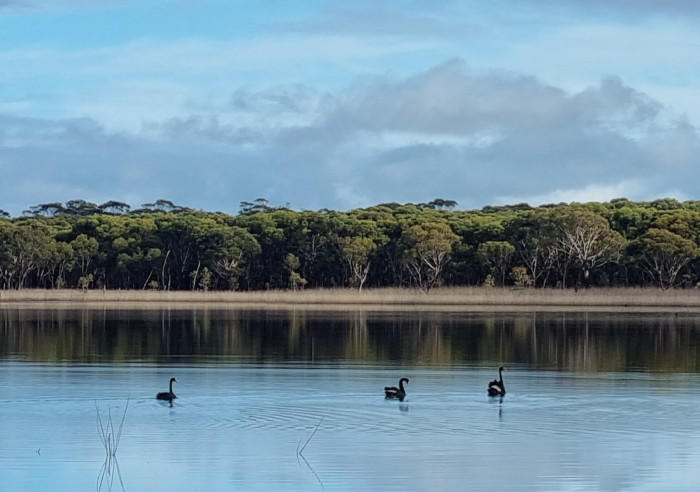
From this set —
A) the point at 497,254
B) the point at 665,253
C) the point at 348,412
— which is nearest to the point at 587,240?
Answer: the point at 665,253

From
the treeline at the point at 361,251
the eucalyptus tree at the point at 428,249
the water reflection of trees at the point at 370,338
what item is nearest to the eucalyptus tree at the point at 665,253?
the treeline at the point at 361,251

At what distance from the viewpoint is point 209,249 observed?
93.7 meters

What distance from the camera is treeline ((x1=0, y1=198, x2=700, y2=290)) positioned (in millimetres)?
82562

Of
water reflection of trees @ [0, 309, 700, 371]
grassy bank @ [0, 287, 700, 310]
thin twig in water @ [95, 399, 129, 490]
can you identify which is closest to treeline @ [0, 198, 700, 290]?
grassy bank @ [0, 287, 700, 310]

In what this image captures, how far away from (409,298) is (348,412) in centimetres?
5035

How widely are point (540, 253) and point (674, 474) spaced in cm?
7094

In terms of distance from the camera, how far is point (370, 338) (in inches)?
1731

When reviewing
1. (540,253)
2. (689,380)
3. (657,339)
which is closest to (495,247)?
(540,253)

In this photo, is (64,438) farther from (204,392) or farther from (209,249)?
(209,249)

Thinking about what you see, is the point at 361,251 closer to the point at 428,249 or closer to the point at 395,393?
the point at 428,249

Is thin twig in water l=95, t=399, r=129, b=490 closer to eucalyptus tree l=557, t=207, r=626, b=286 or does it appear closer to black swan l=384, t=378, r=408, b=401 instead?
black swan l=384, t=378, r=408, b=401

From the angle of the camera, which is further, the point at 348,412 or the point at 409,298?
the point at 409,298

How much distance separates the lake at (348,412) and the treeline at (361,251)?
1467 inches

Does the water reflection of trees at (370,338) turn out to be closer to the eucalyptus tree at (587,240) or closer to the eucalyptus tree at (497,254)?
the eucalyptus tree at (587,240)
